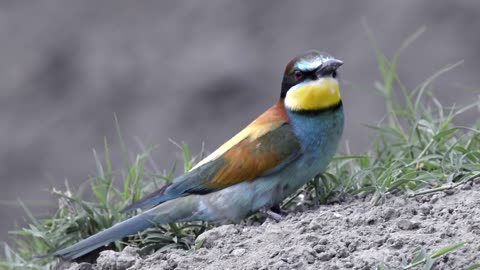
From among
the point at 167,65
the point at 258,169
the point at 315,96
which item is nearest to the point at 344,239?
the point at 258,169

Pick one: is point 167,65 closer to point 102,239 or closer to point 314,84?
point 314,84

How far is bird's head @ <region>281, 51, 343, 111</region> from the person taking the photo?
5.14 m

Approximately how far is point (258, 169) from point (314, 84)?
402mm

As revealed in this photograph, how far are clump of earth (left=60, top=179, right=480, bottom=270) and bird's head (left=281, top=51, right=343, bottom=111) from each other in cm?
45

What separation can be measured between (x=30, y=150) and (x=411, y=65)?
2.62 m

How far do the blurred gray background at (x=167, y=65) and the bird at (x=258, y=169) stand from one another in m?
3.28

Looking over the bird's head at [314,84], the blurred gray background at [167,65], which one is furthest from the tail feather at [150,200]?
the blurred gray background at [167,65]

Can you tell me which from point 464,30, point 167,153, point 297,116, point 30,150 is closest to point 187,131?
point 167,153

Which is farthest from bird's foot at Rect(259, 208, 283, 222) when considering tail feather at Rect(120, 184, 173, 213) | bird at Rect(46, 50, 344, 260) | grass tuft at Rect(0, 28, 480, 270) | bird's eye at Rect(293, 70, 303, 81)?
bird's eye at Rect(293, 70, 303, 81)

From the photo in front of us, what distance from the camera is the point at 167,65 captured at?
9.43 metres

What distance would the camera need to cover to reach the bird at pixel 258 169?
503 centimetres

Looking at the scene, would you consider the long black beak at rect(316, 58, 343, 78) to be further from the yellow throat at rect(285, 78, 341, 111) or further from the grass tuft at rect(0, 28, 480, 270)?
the grass tuft at rect(0, 28, 480, 270)

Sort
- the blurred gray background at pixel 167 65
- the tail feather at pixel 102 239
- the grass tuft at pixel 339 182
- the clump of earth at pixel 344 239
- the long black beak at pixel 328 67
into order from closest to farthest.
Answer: the clump of earth at pixel 344 239, the grass tuft at pixel 339 182, the tail feather at pixel 102 239, the long black beak at pixel 328 67, the blurred gray background at pixel 167 65

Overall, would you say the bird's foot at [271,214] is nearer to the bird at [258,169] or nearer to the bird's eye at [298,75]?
the bird at [258,169]
